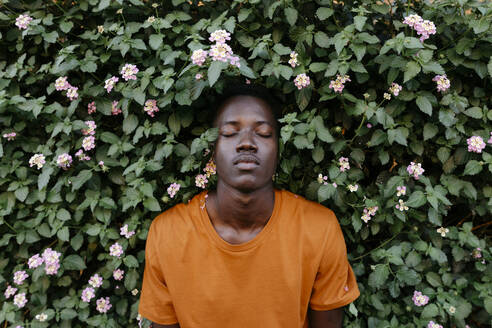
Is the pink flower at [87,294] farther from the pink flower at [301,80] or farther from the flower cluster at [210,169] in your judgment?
the pink flower at [301,80]

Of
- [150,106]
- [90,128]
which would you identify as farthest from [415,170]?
[90,128]

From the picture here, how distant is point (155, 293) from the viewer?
1.73 m

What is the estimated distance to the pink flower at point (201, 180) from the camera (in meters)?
1.82

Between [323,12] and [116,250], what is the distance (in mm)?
1672

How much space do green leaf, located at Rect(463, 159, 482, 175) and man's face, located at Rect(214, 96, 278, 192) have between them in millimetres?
1016

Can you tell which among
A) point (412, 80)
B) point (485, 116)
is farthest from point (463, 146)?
point (412, 80)

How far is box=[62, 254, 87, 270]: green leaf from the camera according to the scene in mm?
1909

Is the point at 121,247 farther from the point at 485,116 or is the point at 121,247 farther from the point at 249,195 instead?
the point at 485,116

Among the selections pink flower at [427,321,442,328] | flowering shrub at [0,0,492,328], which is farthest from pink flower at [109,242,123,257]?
pink flower at [427,321,442,328]

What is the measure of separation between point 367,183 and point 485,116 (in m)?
0.70

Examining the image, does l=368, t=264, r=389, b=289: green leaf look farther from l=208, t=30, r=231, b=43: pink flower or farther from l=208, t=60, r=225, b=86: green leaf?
l=208, t=30, r=231, b=43: pink flower

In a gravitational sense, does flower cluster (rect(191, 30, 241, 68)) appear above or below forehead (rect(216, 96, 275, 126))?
above

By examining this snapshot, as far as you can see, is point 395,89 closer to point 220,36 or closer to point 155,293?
point 220,36

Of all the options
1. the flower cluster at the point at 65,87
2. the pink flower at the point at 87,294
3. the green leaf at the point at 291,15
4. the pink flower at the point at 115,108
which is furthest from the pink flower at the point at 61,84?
→ the green leaf at the point at 291,15
